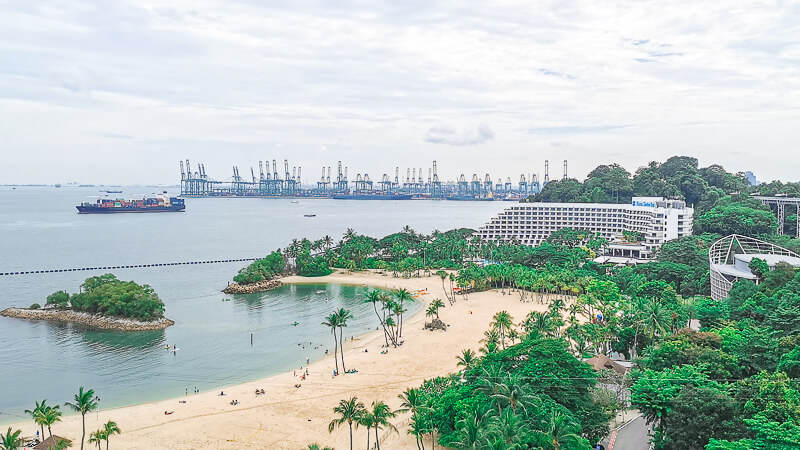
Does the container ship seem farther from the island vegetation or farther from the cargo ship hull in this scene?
the island vegetation

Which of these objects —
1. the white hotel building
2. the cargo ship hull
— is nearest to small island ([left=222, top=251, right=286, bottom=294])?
the white hotel building

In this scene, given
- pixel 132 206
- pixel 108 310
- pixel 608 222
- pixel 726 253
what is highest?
pixel 132 206

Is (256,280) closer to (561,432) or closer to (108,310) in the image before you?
(108,310)

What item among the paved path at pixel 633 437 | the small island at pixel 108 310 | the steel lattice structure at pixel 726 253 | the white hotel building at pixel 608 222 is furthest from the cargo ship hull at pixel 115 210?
the paved path at pixel 633 437

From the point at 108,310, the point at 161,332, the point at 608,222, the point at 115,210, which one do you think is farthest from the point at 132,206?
the point at 608,222

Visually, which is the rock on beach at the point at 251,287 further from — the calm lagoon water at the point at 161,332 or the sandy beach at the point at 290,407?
the sandy beach at the point at 290,407

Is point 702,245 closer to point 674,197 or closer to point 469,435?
point 674,197
